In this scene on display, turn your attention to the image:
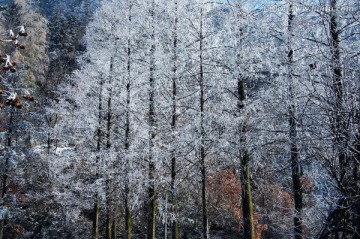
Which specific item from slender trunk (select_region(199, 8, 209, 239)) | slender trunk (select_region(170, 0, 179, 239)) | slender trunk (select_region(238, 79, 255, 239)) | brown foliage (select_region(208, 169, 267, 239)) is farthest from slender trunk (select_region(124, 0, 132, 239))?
brown foliage (select_region(208, 169, 267, 239))

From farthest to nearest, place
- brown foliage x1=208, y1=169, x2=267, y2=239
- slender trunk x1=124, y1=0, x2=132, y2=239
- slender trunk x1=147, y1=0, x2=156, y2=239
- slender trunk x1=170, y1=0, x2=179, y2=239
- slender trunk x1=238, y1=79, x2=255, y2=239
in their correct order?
brown foliage x1=208, y1=169, x2=267, y2=239
slender trunk x1=124, y1=0, x2=132, y2=239
slender trunk x1=147, y1=0, x2=156, y2=239
slender trunk x1=170, y1=0, x2=179, y2=239
slender trunk x1=238, y1=79, x2=255, y2=239

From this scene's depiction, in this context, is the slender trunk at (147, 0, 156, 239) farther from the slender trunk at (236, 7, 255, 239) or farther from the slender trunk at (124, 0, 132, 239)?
the slender trunk at (236, 7, 255, 239)

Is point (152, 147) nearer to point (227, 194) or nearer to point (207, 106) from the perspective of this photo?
point (207, 106)

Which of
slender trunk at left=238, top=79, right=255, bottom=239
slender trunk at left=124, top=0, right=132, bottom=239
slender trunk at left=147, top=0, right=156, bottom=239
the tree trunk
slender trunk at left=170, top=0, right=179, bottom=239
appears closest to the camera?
slender trunk at left=238, top=79, right=255, bottom=239

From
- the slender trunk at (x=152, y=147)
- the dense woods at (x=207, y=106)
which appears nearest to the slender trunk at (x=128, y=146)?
the dense woods at (x=207, y=106)

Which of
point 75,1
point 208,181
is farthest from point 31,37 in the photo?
point 208,181

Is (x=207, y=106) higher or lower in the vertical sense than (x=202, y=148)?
higher

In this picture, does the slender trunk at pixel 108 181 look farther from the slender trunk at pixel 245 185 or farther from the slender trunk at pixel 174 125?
the slender trunk at pixel 245 185

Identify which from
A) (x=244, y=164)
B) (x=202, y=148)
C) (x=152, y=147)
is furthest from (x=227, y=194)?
(x=244, y=164)

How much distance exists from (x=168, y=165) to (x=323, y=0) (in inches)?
322

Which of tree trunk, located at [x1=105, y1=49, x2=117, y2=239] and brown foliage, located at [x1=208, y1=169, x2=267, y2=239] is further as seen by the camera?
brown foliage, located at [x1=208, y1=169, x2=267, y2=239]

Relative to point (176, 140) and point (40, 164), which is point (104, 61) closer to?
point (176, 140)

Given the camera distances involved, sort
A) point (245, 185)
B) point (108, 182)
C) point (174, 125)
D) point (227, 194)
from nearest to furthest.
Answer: point (245, 185) → point (174, 125) → point (108, 182) → point (227, 194)

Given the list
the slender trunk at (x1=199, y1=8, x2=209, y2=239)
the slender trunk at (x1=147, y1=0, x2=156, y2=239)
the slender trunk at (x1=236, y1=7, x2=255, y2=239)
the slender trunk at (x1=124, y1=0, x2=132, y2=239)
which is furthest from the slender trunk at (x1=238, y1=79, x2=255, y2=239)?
the slender trunk at (x1=124, y1=0, x2=132, y2=239)
